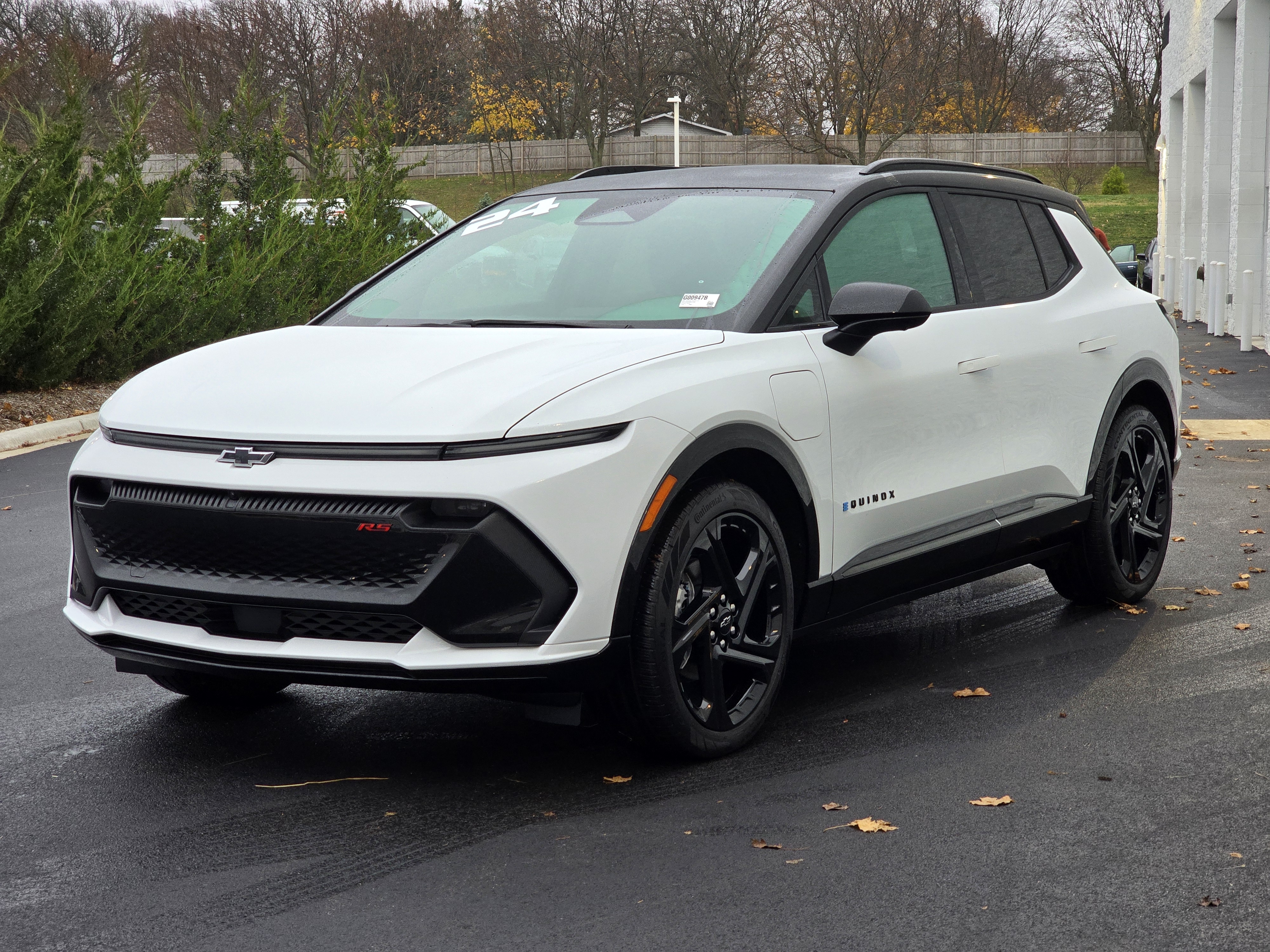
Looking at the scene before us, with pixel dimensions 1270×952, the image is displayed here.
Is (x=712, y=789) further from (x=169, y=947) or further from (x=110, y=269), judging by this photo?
(x=110, y=269)

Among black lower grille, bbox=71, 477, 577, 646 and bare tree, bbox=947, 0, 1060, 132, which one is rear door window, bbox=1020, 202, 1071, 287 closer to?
black lower grille, bbox=71, 477, 577, 646

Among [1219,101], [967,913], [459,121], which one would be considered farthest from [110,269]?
[459,121]

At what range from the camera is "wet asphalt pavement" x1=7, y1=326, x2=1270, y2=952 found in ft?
10.7

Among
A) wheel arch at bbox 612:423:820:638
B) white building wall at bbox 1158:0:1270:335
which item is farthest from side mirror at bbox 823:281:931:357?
white building wall at bbox 1158:0:1270:335

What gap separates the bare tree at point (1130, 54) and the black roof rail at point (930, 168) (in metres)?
65.5

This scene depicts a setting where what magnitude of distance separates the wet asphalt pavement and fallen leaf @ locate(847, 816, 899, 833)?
0.02 m

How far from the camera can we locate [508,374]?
398cm

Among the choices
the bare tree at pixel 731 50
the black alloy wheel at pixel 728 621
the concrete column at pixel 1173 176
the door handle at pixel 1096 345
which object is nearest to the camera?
the black alloy wheel at pixel 728 621

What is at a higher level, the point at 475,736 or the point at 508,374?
the point at 508,374

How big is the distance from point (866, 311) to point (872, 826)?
5.17 feet

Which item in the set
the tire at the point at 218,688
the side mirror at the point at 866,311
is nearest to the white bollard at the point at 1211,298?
the side mirror at the point at 866,311

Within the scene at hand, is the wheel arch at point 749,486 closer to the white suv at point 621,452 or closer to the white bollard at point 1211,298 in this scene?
the white suv at point 621,452

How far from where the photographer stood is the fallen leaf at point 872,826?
12.5ft

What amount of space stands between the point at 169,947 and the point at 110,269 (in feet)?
41.7
